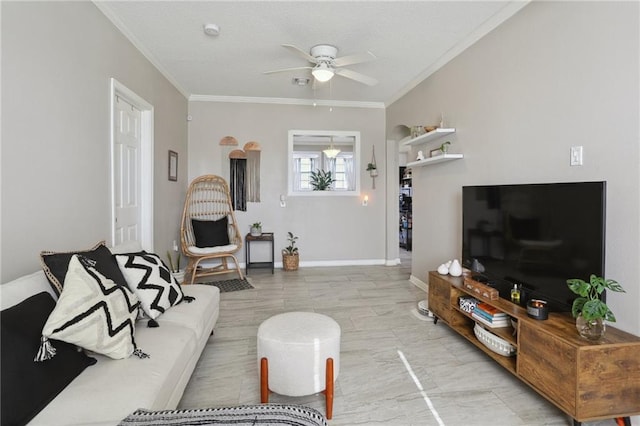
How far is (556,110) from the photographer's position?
217cm

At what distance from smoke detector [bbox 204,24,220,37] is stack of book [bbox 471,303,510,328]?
3.12 metres

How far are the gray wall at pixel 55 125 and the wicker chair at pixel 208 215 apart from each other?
1.80 m

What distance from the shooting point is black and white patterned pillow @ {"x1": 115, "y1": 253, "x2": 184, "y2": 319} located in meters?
1.92

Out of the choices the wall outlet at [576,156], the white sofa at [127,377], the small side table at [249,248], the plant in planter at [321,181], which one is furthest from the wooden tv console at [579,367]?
the plant in planter at [321,181]

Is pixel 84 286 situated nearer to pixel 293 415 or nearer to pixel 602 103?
pixel 293 415

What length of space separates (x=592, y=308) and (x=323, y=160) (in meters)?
5.48

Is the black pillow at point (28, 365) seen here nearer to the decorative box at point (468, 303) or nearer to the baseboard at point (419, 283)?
the decorative box at point (468, 303)

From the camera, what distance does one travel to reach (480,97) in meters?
2.93

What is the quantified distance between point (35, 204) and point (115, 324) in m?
1.00

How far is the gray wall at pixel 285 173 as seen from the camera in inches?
201

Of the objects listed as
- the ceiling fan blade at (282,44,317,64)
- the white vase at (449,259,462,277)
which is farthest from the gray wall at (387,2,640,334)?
the ceiling fan blade at (282,44,317,64)

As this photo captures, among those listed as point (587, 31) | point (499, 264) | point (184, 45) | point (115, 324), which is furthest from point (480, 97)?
point (115, 324)

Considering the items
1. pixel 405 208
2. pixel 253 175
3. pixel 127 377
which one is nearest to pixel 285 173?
pixel 253 175

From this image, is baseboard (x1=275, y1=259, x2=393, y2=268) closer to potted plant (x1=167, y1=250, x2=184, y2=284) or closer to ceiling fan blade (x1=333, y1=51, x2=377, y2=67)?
potted plant (x1=167, y1=250, x2=184, y2=284)
